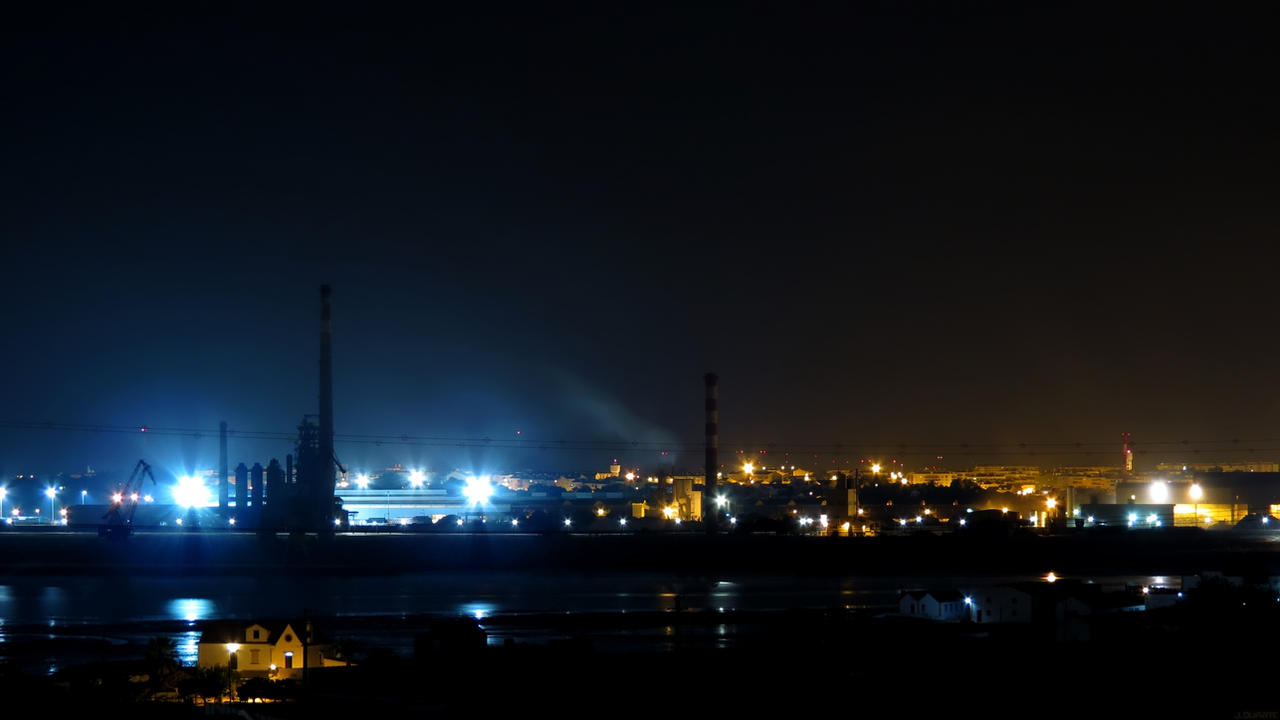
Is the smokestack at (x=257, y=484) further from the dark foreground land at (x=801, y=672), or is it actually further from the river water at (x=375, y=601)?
the dark foreground land at (x=801, y=672)

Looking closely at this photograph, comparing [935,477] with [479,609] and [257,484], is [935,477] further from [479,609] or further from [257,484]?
[479,609]

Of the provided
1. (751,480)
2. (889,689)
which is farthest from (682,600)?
(751,480)

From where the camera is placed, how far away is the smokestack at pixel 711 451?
4369 cm

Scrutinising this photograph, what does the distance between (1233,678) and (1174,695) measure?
1257 mm

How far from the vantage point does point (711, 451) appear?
152 ft

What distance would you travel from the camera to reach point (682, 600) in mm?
22656

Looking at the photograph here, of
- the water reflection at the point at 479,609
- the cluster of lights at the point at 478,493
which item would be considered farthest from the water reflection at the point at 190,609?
the cluster of lights at the point at 478,493

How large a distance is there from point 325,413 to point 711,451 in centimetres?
1465

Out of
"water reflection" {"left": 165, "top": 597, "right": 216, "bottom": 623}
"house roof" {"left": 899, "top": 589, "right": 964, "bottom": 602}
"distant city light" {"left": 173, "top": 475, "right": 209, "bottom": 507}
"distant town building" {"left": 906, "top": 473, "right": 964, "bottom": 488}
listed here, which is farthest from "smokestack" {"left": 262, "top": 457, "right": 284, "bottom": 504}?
"distant town building" {"left": 906, "top": 473, "right": 964, "bottom": 488}

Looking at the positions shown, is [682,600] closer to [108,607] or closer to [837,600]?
[837,600]

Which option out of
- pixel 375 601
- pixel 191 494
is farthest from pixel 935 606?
pixel 191 494

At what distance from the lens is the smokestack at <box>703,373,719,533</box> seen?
4369 centimetres

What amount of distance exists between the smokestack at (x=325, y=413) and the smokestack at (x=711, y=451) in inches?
539

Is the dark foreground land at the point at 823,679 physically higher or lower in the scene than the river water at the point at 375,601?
higher
